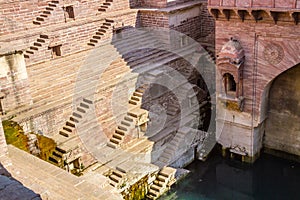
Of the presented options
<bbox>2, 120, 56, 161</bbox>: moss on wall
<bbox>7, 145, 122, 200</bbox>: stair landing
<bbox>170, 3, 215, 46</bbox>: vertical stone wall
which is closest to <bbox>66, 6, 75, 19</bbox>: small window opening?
<bbox>170, 3, 215, 46</bbox>: vertical stone wall

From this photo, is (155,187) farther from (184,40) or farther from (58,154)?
(184,40)

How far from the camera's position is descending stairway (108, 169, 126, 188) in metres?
8.41

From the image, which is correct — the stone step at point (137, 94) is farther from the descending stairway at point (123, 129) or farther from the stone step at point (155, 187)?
the stone step at point (155, 187)

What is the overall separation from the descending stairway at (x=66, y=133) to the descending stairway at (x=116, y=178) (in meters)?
1.19

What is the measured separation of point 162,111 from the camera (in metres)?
10.6

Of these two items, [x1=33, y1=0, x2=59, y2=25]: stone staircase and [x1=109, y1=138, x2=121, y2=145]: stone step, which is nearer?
[x1=109, y1=138, x2=121, y2=145]: stone step

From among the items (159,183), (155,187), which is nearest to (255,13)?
(159,183)

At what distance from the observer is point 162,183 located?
9.12 m

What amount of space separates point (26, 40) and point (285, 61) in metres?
6.28

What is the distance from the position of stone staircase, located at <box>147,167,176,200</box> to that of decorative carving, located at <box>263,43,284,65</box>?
11.3 ft

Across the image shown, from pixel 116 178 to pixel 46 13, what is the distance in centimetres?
504

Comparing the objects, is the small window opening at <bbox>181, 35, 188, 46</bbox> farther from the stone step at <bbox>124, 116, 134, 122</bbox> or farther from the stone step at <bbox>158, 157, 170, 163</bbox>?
the stone step at <bbox>158, 157, 170, 163</bbox>

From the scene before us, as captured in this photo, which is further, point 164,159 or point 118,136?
point 164,159

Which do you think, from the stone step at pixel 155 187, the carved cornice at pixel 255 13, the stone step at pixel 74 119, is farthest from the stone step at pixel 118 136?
the carved cornice at pixel 255 13
